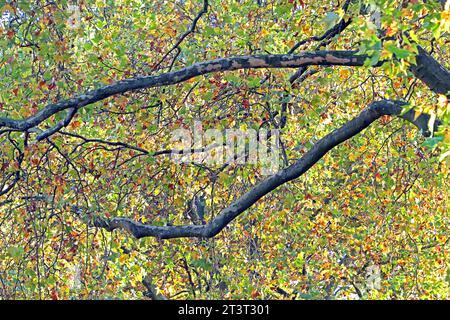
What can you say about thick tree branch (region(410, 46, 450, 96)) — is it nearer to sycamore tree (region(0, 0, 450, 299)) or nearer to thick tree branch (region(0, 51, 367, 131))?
sycamore tree (region(0, 0, 450, 299))

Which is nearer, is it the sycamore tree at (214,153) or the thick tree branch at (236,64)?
the thick tree branch at (236,64)

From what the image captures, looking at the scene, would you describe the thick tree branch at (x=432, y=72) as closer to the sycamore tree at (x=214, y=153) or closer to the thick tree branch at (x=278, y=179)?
the sycamore tree at (x=214, y=153)

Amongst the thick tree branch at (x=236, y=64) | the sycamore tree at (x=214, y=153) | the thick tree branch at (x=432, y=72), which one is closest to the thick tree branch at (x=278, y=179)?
the sycamore tree at (x=214, y=153)

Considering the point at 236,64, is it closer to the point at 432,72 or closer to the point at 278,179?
the point at 278,179

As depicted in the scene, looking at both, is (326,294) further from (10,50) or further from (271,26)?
(10,50)

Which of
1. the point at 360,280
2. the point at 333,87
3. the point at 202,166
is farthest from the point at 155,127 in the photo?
the point at 360,280

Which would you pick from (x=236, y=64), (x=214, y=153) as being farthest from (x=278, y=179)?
(x=214, y=153)
